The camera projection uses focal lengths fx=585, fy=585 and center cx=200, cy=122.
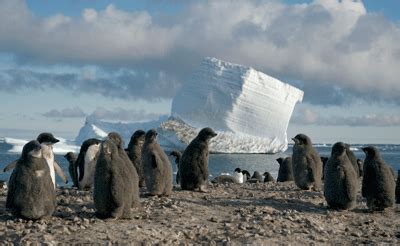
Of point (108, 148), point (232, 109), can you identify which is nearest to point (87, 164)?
point (108, 148)

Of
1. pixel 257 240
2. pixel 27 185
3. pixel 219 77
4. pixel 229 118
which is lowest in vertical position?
pixel 257 240

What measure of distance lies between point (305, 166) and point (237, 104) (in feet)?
120

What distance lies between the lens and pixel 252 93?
154ft

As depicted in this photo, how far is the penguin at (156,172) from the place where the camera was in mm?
8758

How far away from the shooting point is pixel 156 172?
877 centimetres

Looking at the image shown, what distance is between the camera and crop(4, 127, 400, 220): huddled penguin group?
6.37 metres

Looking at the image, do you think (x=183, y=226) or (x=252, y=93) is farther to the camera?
(x=252, y=93)

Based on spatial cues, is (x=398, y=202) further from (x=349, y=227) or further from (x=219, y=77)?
(x=219, y=77)

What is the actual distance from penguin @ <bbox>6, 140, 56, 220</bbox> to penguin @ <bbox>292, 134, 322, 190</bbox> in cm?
587

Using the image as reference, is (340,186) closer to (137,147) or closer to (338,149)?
(338,149)

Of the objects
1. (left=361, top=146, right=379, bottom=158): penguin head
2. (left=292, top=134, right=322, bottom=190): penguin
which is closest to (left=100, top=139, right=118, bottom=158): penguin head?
(left=361, top=146, right=379, bottom=158): penguin head

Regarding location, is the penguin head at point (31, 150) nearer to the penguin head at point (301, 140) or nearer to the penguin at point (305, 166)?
the penguin at point (305, 166)

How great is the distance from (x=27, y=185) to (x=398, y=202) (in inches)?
261

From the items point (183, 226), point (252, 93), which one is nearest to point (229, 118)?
point (252, 93)
